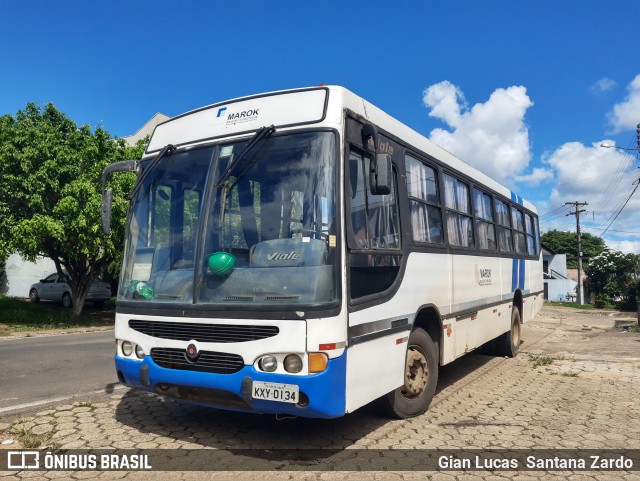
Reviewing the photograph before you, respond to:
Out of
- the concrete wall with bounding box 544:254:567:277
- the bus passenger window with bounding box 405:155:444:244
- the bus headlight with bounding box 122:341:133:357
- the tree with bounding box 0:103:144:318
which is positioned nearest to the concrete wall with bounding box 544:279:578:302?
the concrete wall with bounding box 544:254:567:277

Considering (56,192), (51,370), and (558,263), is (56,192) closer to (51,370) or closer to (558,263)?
(51,370)

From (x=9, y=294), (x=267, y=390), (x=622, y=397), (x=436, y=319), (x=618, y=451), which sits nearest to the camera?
(x=267, y=390)

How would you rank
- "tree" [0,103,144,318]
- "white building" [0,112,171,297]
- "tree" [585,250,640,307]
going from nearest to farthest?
"tree" [0,103,144,318], "white building" [0,112,171,297], "tree" [585,250,640,307]

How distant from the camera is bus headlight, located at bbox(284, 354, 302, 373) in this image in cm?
404

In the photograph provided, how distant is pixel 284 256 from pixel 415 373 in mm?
2399

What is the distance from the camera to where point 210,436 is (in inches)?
197

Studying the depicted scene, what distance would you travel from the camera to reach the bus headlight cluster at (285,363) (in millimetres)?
4037

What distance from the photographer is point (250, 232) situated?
446 cm

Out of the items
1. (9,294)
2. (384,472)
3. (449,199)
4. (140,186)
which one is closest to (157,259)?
(140,186)

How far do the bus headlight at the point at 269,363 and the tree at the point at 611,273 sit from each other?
51850 mm

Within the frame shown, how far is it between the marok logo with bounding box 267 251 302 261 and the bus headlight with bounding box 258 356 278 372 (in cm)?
80

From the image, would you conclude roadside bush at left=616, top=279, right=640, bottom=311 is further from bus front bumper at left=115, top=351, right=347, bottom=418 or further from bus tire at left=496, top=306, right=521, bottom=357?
bus front bumper at left=115, top=351, right=347, bottom=418

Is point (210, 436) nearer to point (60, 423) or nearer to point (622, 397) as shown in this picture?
point (60, 423)

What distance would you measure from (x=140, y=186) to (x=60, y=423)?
2619mm
